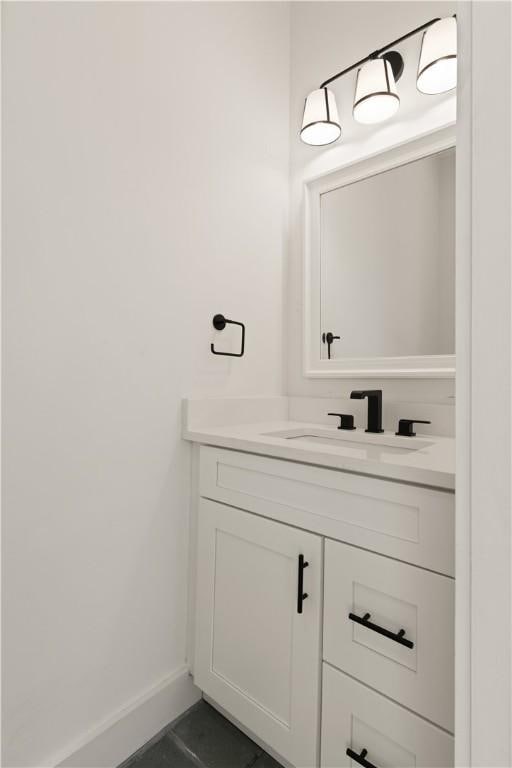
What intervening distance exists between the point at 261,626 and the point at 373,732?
30cm

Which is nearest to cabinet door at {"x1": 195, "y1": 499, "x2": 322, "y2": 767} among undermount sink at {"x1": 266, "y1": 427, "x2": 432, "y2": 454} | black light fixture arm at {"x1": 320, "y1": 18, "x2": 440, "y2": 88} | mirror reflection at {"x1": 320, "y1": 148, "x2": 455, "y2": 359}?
undermount sink at {"x1": 266, "y1": 427, "x2": 432, "y2": 454}

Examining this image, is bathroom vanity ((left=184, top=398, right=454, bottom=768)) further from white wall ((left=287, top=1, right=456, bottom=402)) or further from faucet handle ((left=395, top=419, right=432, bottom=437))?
white wall ((left=287, top=1, right=456, bottom=402))

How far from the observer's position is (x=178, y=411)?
115cm

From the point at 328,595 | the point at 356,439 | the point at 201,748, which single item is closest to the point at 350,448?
the point at 356,439

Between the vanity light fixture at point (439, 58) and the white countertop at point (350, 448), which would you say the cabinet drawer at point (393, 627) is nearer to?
the white countertop at point (350, 448)

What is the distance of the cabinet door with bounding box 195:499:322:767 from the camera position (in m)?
0.84

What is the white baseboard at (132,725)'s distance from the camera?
904mm

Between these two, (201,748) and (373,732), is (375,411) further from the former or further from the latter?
(201,748)

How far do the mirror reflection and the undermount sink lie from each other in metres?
0.29

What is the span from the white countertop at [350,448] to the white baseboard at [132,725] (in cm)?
69

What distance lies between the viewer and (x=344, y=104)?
4.56 ft

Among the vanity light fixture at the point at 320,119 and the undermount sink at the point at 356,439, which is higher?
the vanity light fixture at the point at 320,119

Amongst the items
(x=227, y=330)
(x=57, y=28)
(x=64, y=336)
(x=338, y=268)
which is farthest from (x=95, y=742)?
(x=57, y=28)

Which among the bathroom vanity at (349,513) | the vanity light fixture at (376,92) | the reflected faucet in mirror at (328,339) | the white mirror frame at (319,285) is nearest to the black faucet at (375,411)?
the bathroom vanity at (349,513)
